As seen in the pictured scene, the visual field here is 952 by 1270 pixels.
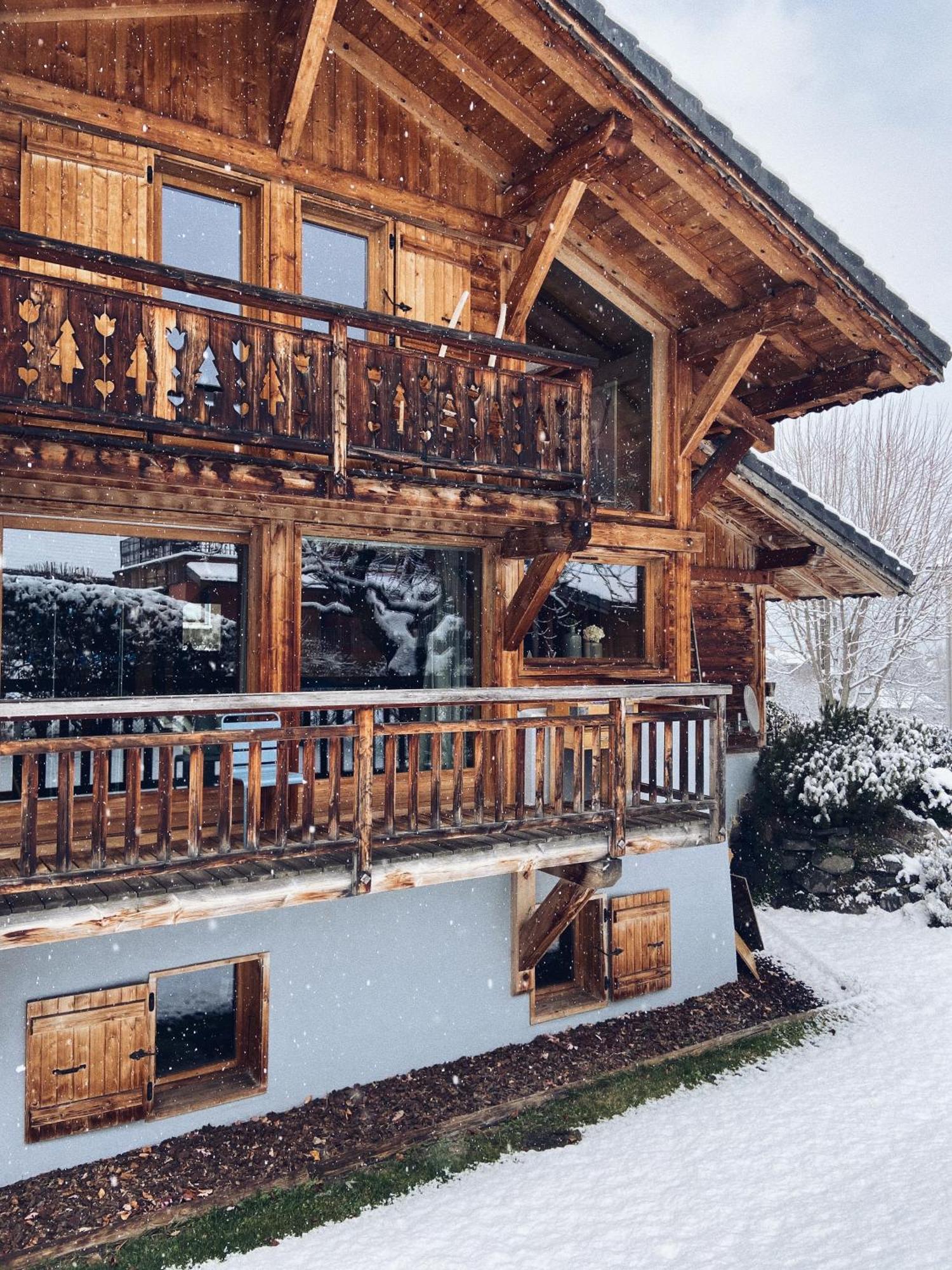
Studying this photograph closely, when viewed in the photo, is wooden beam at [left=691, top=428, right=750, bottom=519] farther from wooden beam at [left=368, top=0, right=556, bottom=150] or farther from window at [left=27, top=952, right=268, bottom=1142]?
window at [left=27, top=952, right=268, bottom=1142]

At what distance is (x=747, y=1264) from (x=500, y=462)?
648 centimetres

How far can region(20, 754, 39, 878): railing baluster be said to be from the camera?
17.3 feet

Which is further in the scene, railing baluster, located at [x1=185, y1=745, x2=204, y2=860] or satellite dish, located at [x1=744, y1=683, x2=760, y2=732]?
satellite dish, located at [x1=744, y1=683, x2=760, y2=732]

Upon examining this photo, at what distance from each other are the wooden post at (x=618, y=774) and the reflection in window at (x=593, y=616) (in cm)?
259

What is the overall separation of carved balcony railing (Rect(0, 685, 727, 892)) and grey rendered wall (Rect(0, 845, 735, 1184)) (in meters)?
0.86

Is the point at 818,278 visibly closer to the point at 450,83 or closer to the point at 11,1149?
the point at 450,83

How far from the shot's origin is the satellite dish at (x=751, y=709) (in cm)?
1638

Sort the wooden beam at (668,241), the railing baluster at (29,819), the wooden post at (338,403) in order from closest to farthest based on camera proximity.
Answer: the railing baluster at (29,819) < the wooden post at (338,403) < the wooden beam at (668,241)

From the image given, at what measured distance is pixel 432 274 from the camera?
945 cm

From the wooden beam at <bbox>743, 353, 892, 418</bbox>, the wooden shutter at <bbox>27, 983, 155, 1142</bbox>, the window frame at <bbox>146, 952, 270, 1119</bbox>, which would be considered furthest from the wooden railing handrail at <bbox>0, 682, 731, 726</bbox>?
the wooden beam at <bbox>743, 353, 892, 418</bbox>

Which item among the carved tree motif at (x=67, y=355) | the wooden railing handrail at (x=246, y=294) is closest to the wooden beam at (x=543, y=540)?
the wooden railing handrail at (x=246, y=294)

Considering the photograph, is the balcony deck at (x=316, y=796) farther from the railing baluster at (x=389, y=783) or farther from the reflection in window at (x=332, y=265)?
the reflection in window at (x=332, y=265)

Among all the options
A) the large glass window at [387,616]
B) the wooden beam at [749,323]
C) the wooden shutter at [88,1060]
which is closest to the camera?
the wooden shutter at [88,1060]

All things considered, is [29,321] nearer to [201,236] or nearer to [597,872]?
[201,236]
